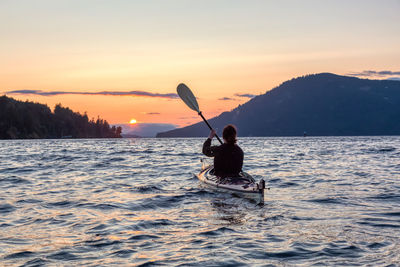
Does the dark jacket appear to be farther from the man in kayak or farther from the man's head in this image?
the man's head

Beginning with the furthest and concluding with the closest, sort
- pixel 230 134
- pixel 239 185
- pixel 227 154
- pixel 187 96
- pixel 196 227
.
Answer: pixel 187 96 → pixel 227 154 → pixel 230 134 → pixel 239 185 → pixel 196 227

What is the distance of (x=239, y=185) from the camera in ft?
35.3

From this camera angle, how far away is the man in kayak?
1126cm

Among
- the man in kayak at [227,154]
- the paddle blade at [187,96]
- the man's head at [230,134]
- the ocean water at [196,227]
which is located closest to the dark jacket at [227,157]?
the man in kayak at [227,154]

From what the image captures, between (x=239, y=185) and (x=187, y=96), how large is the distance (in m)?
8.31

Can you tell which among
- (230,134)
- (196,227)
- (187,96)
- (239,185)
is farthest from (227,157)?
(187,96)

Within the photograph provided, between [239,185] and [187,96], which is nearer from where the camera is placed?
[239,185]

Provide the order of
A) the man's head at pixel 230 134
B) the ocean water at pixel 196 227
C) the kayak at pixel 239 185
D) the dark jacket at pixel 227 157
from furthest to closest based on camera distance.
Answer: the dark jacket at pixel 227 157 → the man's head at pixel 230 134 → the kayak at pixel 239 185 → the ocean water at pixel 196 227

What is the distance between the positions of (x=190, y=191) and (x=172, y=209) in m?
3.22

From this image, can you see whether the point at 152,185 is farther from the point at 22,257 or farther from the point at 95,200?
the point at 22,257

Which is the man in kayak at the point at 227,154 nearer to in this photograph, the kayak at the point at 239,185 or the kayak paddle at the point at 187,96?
the kayak at the point at 239,185

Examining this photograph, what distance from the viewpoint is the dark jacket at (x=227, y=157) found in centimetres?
1144

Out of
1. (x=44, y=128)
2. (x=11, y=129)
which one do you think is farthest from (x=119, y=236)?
(x=44, y=128)

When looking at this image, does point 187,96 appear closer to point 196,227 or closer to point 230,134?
point 230,134
